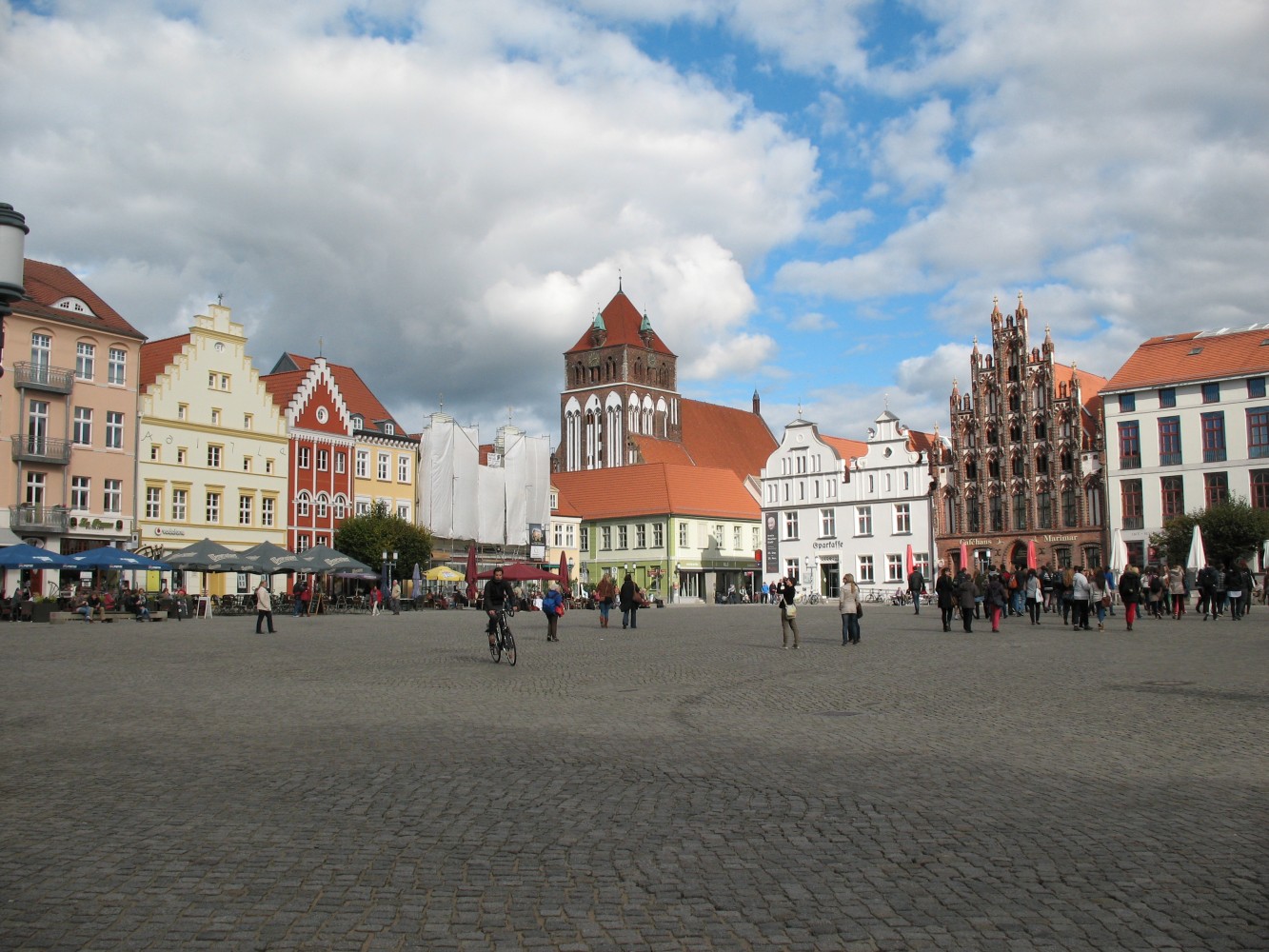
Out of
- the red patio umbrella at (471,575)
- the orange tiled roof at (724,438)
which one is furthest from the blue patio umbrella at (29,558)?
the orange tiled roof at (724,438)

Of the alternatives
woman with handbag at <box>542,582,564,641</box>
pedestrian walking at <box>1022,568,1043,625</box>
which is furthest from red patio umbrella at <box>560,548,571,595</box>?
woman with handbag at <box>542,582,564,641</box>

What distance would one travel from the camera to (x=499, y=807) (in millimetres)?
7746

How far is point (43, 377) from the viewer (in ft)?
168

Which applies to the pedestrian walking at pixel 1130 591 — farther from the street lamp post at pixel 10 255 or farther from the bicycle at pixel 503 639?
the street lamp post at pixel 10 255

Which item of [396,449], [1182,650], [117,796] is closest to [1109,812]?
[117,796]

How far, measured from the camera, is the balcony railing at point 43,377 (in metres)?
50.2

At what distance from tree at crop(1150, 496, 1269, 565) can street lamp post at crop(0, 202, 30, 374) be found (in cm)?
5559

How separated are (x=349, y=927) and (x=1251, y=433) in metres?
67.2

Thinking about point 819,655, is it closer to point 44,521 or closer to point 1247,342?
point 44,521

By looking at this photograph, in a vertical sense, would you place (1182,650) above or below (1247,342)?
below

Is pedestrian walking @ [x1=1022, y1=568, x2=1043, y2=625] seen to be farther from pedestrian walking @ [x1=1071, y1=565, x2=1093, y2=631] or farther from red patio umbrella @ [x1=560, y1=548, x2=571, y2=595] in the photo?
red patio umbrella @ [x1=560, y1=548, x2=571, y2=595]

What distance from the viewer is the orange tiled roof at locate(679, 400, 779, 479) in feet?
384

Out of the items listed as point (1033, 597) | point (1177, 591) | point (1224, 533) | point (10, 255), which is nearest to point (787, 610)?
point (1033, 597)

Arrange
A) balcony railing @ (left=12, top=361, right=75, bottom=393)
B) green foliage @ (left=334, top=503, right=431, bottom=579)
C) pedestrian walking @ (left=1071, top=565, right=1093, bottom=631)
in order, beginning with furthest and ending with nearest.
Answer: green foliage @ (left=334, top=503, right=431, bottom=579), balcony railing @ (left=12, top=361, right=75, bottom=393), pedestrian walking @ (left=1071, top=565, right=1093, bottom=631)
